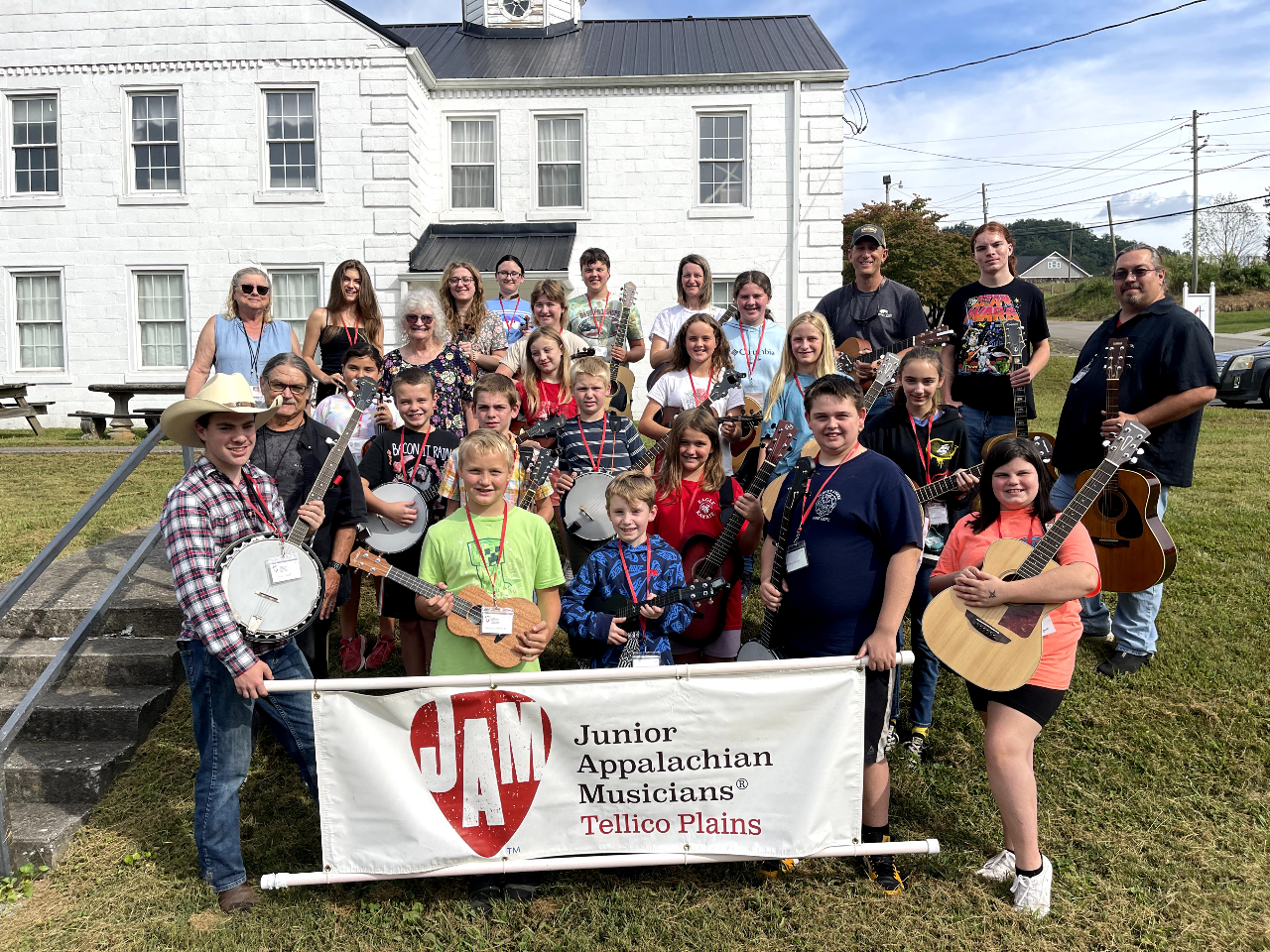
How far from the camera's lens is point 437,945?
356cm

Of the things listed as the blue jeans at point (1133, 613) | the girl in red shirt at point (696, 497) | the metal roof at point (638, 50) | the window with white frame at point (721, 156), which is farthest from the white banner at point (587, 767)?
the metal roof at point (638, 50)

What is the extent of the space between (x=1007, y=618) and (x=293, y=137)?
667 inches

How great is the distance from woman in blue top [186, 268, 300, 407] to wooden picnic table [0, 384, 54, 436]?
1301 centimetres

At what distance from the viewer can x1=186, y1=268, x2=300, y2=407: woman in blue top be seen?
5.71 metres

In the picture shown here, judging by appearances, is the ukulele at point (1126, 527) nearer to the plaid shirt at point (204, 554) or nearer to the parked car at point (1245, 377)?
the plaid shirt at point (204, 554)

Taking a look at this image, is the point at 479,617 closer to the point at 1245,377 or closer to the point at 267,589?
the point at 267,589

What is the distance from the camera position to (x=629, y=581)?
4.25m

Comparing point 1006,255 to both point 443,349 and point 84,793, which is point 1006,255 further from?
point 84,793

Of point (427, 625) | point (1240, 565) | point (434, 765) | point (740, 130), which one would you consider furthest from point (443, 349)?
point (740, 130)

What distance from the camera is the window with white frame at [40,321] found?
1756 centimetres

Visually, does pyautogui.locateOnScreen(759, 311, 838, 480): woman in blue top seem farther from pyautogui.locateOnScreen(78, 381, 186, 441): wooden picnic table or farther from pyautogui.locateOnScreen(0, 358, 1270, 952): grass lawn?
pyautogui.locateOnScreen(78, 381, 186, 441): wooden picnic table

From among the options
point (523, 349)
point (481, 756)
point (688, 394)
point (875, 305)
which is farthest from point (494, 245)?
point (481, 756)

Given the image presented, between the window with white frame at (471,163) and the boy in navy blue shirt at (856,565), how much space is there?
15346 mm

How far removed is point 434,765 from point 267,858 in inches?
53.6
